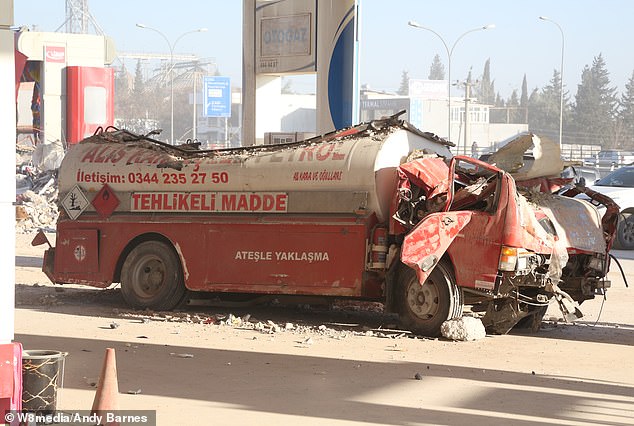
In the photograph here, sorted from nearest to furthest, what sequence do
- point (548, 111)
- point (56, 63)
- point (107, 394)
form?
1. point (107, 394)
2. point (56, 63)
3. point (548, 111)

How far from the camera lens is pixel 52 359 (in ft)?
24.3

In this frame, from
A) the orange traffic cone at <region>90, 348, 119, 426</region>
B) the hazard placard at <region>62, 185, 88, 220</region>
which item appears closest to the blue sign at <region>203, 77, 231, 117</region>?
the hazard placard at <region>62, 185, 88, 220</region>

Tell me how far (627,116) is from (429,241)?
135m

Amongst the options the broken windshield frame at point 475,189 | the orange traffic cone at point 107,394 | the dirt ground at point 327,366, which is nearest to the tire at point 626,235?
the dirt ground at point 327,366

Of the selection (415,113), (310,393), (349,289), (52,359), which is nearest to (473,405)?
(310,393)

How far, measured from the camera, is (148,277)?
14109 millimetres

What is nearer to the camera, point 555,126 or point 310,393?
point 310,393

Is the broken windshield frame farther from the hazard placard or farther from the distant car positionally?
the distant car

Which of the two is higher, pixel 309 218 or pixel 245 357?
pixel 309 218

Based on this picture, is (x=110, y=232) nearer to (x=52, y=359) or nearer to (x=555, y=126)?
(x=52, y=359)

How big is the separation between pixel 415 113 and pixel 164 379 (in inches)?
4547

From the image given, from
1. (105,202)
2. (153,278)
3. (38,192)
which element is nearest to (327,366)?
(153,278)

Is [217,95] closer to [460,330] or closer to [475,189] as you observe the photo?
[475,189]

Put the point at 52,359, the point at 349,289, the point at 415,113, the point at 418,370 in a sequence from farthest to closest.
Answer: the point at 415,113 → the point at 349,289 → the point at 418,370 → the point at 52,359
